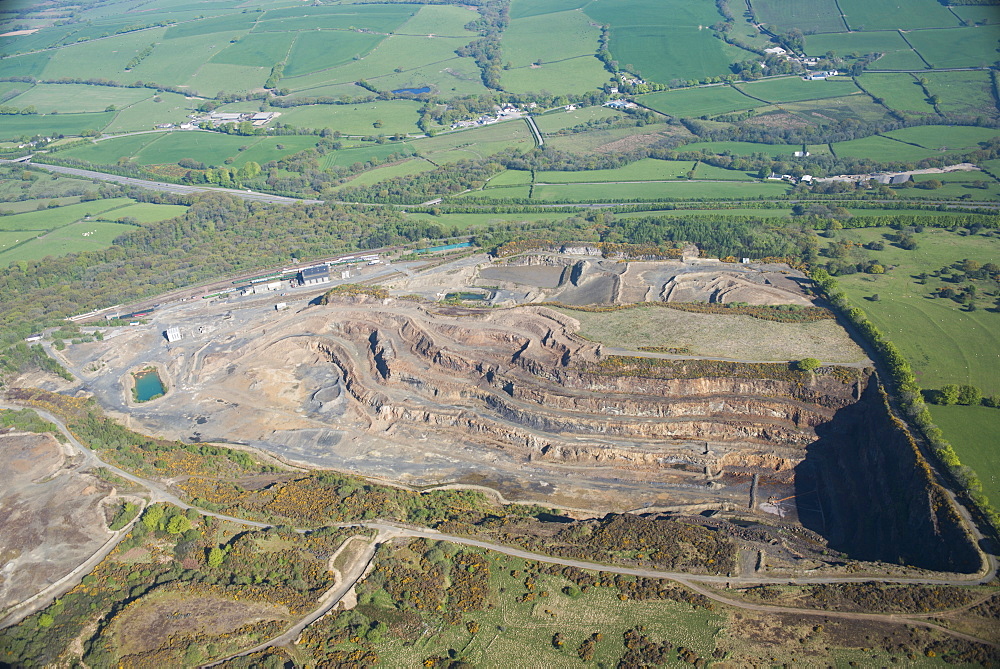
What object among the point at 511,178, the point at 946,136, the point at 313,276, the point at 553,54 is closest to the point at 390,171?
the point at 511,178

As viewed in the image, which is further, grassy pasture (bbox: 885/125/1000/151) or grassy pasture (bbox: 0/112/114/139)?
grassy pasture (bbox: 0/112/114/139)

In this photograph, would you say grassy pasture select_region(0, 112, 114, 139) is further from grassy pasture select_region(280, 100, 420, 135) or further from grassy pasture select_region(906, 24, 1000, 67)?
grassy pasture select_region(906, 24, 1000, 67)

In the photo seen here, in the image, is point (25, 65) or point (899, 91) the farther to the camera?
point (25, 65)

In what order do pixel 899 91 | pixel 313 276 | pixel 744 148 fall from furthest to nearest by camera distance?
pixel 899 91 → pixel 744 148 → pixel 313 276

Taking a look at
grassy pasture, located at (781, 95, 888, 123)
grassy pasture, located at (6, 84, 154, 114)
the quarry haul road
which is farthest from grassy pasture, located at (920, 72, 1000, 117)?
grassy pasture, located at (6, 84, 154, 114)

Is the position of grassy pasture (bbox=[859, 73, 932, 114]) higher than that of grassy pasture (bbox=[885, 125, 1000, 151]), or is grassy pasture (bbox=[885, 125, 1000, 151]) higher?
grassy pasture (bbox=[859, 73, 932, 114])

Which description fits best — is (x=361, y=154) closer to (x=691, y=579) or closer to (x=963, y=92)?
(x=691, y=579)

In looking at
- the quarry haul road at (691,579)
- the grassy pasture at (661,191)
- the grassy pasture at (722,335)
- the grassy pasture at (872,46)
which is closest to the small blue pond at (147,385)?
the quarry haul road at (691,579)
